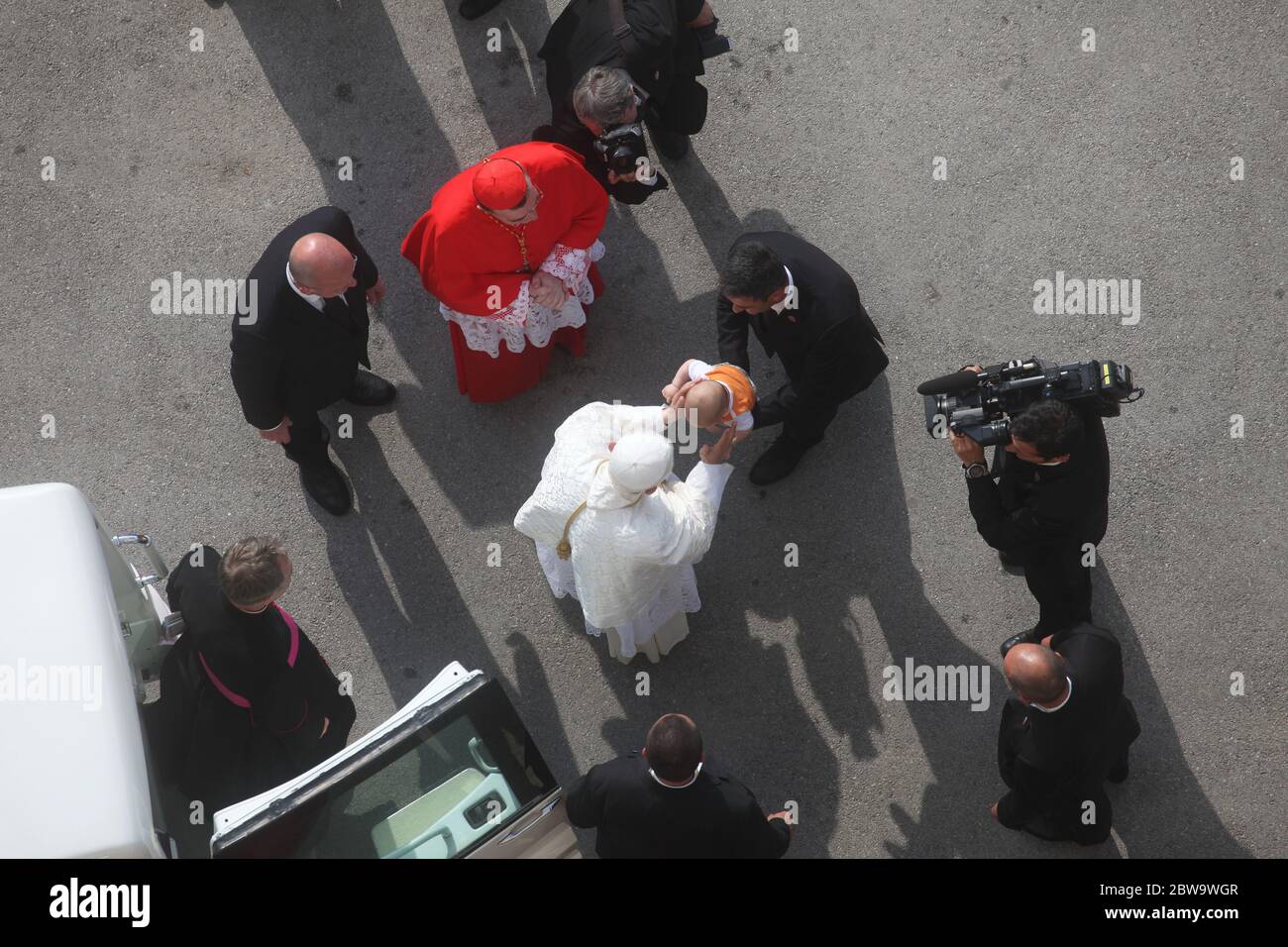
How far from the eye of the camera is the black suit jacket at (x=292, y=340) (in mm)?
4418

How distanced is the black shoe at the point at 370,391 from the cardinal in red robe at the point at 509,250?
448mm

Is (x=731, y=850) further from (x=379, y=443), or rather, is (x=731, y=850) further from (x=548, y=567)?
(x=379, y=443)

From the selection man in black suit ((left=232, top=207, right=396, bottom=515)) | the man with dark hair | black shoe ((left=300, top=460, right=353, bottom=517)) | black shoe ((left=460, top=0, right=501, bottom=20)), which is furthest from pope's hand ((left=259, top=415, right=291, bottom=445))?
black shoe ((left=460, top=0, right=501, bottom=20))

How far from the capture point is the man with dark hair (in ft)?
12.9

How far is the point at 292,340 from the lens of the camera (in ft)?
14.8

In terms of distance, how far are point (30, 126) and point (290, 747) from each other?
12.0 ft

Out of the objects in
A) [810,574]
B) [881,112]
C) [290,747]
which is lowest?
[290,747]

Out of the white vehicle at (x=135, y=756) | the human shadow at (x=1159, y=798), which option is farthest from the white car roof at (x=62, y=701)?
the human shadow at (x=1159, y=798)

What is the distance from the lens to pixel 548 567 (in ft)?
16.2

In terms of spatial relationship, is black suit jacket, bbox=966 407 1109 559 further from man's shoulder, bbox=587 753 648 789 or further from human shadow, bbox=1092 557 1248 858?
man's shoulder, bbox=587 753 648 789

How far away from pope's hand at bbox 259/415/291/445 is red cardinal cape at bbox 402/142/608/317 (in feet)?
2.85

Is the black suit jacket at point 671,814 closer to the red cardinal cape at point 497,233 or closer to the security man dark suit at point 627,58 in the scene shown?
the red cardinal cape at point 497,233


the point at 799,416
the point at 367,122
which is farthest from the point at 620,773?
the point at 367,122
